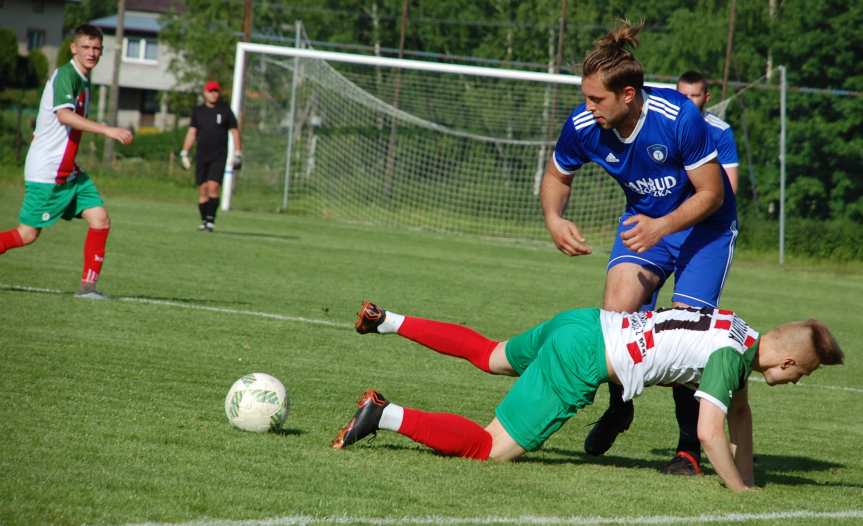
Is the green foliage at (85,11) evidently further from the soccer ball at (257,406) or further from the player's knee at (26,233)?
the soccer ball at (257,406)

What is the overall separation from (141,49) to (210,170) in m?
64.5

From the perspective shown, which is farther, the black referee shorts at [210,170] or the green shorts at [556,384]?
the black referee shorts at [210,170]

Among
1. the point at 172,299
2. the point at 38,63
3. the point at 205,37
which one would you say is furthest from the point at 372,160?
the point at 38,63

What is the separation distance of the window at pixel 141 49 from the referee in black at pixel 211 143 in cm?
6300

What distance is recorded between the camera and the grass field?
440 centimetres

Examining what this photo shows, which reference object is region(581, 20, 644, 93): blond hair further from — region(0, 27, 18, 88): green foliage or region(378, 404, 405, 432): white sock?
region(0, 27, 18, 88): green foliage

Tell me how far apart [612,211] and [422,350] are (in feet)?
45.8

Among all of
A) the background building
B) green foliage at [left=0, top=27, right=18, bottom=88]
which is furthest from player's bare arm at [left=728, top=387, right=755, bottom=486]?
the background building

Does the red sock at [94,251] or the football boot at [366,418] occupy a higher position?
the red sock at [94,251]

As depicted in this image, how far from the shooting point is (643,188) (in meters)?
6.23

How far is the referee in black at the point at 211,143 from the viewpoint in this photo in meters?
19.0

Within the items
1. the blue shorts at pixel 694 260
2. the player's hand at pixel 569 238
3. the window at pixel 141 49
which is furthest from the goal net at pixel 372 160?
the window at pixel 141 49

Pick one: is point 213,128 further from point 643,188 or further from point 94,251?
point 643,188

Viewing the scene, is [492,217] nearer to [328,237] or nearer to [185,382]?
[328,237]
